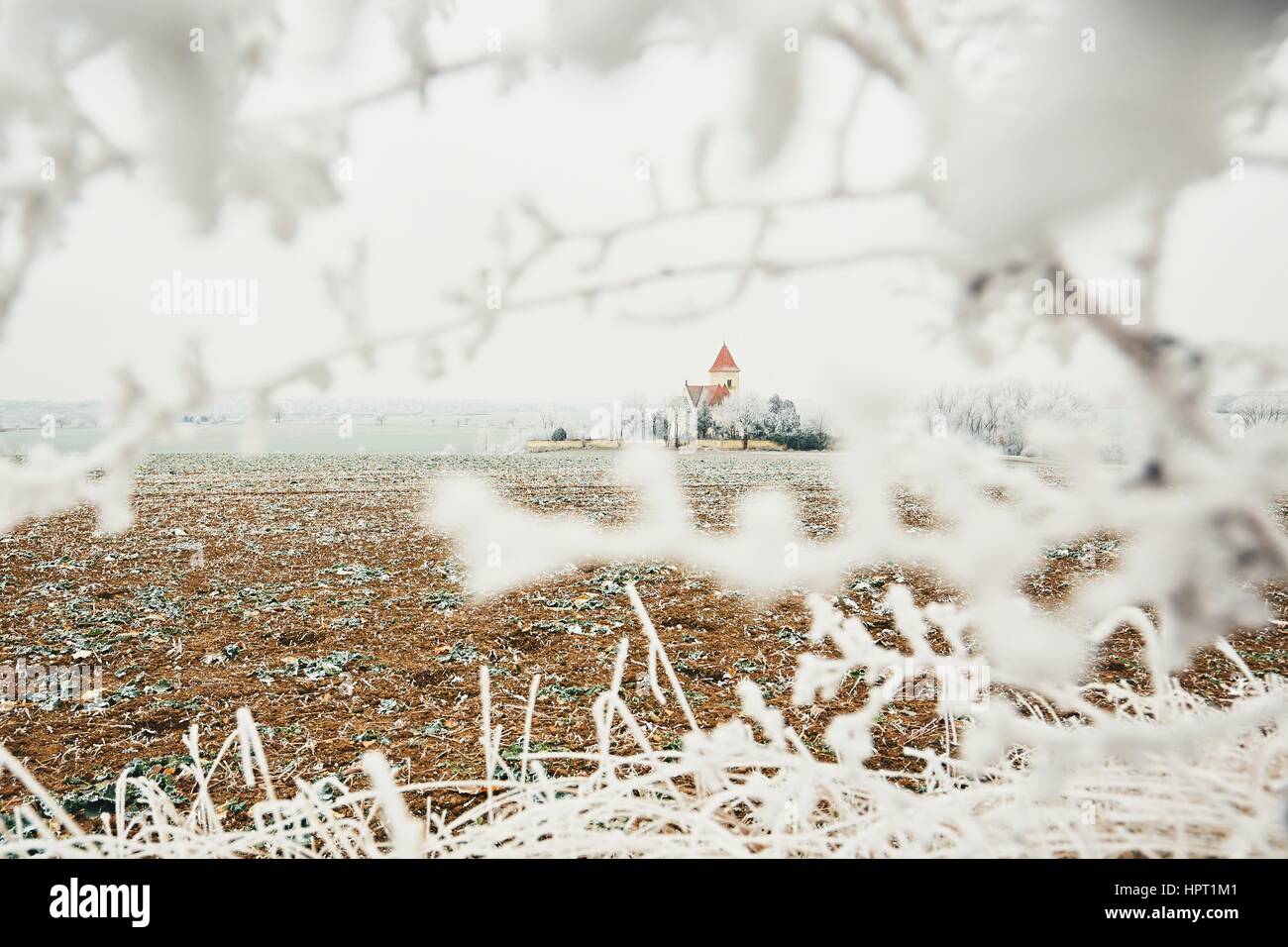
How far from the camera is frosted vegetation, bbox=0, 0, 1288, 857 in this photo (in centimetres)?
28

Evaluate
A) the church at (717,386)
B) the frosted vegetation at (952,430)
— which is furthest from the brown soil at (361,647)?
the frosted vegetation at (952,430)

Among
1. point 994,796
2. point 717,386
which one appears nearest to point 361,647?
point 717,386

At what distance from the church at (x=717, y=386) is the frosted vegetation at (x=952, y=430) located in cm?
73

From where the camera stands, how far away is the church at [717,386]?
116cm

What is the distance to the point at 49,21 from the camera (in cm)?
43

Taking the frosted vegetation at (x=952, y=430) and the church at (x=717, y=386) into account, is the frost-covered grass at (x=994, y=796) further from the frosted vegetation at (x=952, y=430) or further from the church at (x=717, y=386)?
the church at (x=717, y=386)

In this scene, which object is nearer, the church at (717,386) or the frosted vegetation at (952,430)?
the frosted vegetation at (952,430)

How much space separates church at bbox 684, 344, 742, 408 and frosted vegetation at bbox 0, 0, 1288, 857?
727mm

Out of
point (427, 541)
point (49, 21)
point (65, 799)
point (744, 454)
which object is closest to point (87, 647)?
point (65, 799)

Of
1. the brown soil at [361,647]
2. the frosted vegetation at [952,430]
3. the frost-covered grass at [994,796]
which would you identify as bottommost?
the brown soil at [361,647]

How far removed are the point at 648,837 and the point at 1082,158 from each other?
46 cm

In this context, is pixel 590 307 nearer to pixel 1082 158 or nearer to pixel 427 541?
pixel 1082 158

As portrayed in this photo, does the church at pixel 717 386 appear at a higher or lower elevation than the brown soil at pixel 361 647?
higher

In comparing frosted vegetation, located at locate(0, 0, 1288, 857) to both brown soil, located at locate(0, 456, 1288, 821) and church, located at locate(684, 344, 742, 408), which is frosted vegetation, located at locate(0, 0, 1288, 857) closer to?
church, located at locate(684, 344, 742, 408)
